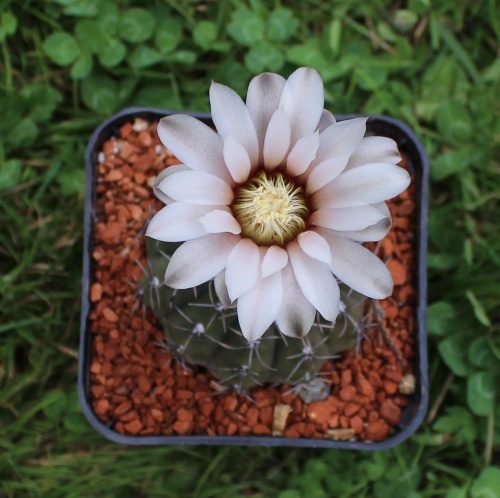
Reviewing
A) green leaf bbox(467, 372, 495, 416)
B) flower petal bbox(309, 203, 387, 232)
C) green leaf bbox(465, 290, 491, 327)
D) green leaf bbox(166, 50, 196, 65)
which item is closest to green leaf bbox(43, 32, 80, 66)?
green leaf bbox(166, 50, 196, 65)

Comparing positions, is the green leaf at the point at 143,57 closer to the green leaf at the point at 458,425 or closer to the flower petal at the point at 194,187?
the flower petal at the point at 194,187

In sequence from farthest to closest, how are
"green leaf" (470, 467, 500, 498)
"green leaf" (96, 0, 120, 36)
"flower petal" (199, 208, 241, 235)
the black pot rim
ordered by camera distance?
"green leaf" (96, 0, 120, 36)
"green leaf" (470, 467, 500, 498)
the black pot rim
"flower petal" (199, 208, 241, 235)

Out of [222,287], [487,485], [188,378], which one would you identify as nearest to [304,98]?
[222,287]

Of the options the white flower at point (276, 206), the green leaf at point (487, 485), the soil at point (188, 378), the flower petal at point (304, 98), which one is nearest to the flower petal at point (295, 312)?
the white flower at point (276, 206)

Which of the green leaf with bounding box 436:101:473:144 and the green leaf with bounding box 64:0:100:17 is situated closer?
the green leaf with bounding box 64:0:100:17

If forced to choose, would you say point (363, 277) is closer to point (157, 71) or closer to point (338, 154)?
point (338, 154)

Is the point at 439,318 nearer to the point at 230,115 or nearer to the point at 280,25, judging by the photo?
the point at 280,25

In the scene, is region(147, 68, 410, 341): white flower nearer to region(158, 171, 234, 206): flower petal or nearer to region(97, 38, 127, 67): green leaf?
region(158, 171, 234, 206): flower petal
